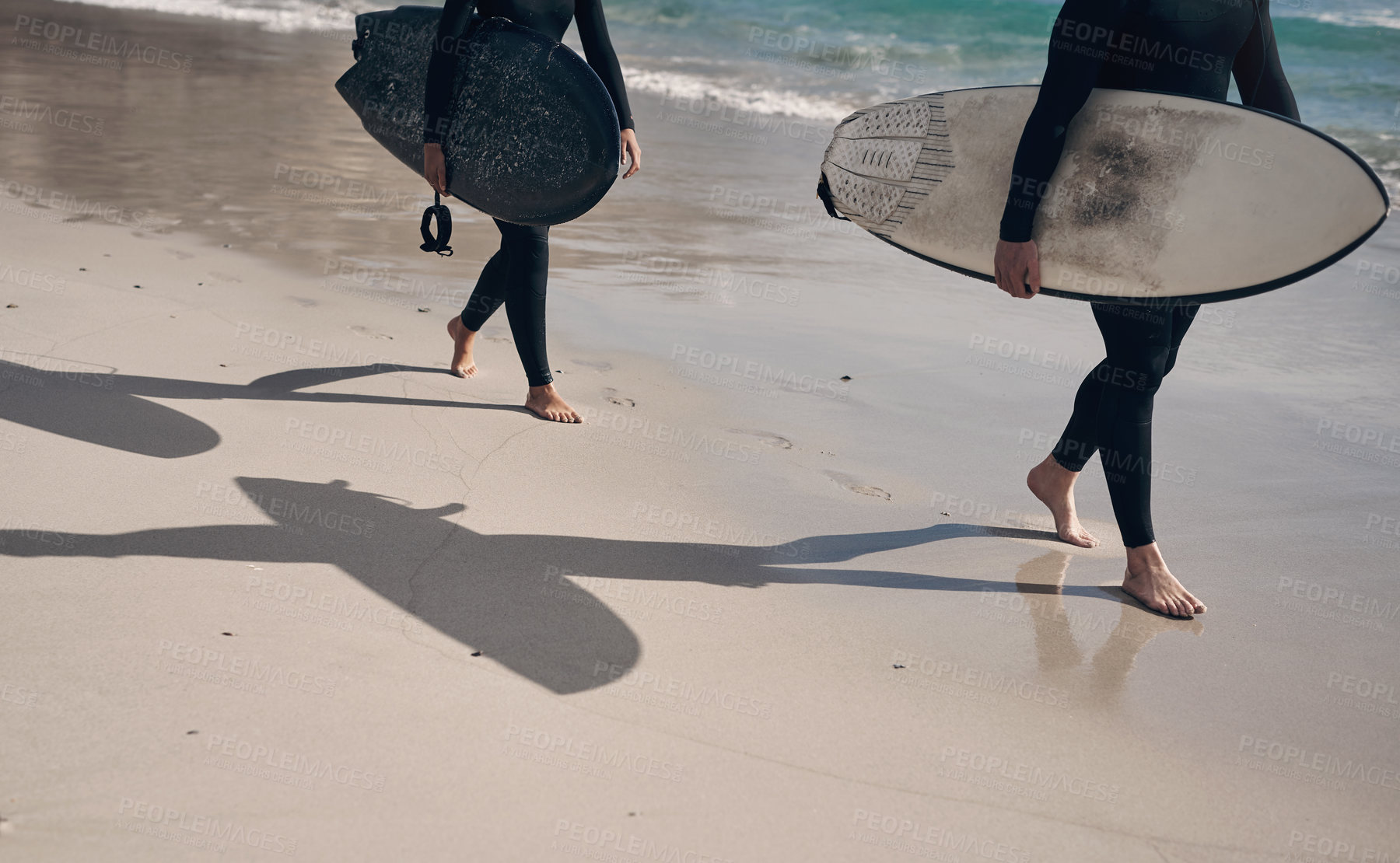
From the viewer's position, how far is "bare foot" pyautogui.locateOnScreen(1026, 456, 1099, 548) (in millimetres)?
2916

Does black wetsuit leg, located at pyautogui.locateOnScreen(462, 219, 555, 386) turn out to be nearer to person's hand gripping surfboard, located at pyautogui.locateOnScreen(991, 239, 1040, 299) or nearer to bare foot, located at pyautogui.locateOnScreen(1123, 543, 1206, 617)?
person's hand gripping surfboard, located at pyautogui.locateOnScreen(991, 239, 1040, 299)

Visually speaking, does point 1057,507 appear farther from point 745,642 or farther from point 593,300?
point 593,300

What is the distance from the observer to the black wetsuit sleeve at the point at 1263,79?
253cm

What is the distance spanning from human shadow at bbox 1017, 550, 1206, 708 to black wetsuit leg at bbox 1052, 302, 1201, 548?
19 centimetres

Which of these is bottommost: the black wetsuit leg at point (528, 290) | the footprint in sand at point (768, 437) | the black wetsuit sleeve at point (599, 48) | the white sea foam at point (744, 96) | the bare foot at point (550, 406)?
the footprint in sand at point (768, 437)

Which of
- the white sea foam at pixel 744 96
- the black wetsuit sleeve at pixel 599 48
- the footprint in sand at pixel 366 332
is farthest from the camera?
the white sea foam at pixel 744 96

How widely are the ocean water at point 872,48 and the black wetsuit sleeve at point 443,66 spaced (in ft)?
25.7

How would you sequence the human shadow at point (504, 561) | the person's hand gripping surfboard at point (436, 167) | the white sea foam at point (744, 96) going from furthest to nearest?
the white sea foam at point (744, 96), the person's hand gripping surfboard at point (436, 167), the human shadow at point (504, 561)

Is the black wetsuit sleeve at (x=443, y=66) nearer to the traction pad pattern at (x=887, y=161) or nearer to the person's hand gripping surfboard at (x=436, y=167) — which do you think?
the person's hand gripping surfboard at (x=436, y=167)

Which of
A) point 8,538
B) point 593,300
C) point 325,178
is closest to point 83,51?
point 325,178

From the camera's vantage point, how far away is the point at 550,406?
3438mm

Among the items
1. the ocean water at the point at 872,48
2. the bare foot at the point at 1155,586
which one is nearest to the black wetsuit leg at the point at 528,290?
the bare foot at the point at 1155,586

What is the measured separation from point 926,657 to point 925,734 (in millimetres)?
309

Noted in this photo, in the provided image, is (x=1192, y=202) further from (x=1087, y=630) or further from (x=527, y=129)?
(x=527, y=129)
